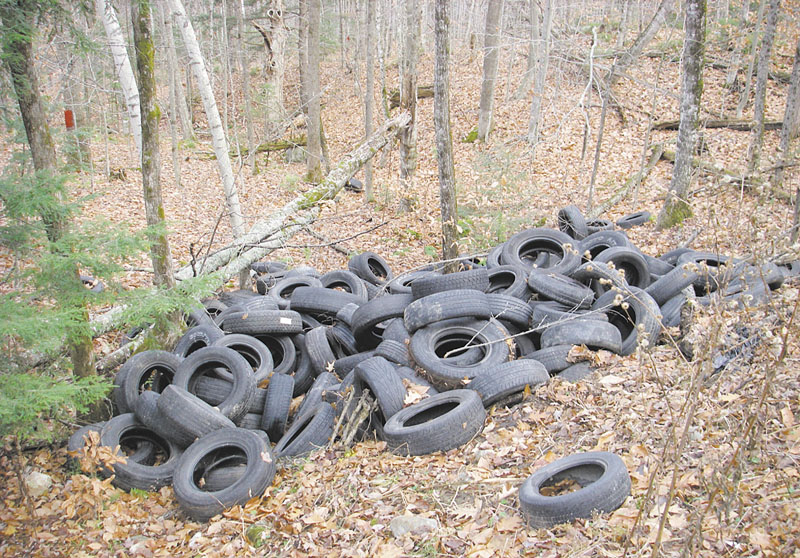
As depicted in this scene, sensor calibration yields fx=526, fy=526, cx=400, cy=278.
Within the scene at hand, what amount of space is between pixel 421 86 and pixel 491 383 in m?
22.0

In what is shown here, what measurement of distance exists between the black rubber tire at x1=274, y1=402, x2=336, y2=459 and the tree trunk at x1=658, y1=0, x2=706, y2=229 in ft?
25.6

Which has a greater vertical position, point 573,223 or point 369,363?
point 573,223

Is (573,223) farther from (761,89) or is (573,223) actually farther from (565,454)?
(761,89)

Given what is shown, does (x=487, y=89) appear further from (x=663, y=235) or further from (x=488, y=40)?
(x=663, y=235)

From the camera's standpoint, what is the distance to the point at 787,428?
162 inches

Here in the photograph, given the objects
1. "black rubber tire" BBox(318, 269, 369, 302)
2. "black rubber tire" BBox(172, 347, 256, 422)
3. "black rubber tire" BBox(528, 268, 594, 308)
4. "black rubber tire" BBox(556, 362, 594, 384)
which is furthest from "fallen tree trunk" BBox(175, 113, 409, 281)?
"black rubber tire" BBox(556, 362, 594, 384)

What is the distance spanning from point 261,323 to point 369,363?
2.21 metres

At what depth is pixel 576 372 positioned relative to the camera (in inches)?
233

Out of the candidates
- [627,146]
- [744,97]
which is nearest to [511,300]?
[627,146]

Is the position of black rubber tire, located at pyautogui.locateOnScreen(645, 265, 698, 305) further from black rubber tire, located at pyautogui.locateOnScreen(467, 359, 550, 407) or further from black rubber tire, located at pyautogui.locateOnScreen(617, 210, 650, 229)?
black rubber tire, located at pyautogui.locateOnScreen(617, 210, 650, 229)

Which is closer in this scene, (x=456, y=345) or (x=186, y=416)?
(x=186, y=416)

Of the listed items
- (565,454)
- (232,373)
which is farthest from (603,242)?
(232,373)

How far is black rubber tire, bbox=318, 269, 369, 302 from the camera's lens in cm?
927

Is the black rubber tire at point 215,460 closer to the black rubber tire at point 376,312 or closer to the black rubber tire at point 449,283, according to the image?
the black rubber tire at point 376,312
